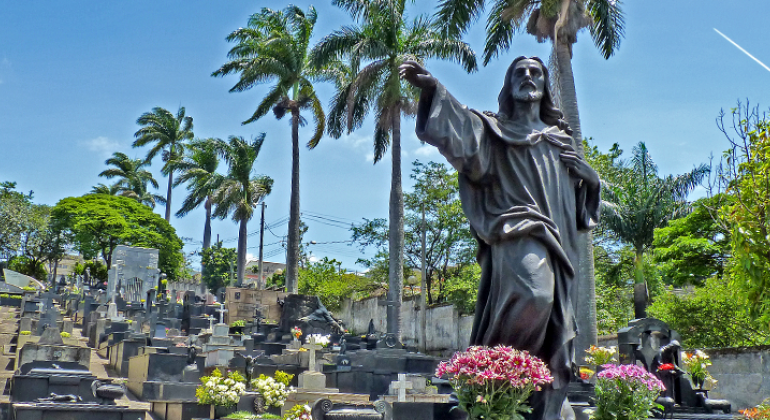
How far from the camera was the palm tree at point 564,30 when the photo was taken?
15.5 meters

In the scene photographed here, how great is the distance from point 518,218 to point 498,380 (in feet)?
3.13

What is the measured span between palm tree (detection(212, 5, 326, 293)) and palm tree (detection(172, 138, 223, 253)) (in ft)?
24.9

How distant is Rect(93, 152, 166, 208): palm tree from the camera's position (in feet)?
197

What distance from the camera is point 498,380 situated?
3256mm

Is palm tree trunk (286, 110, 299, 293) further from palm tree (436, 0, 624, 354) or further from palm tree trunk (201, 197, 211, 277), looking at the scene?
palm tree trunk (201, 197, 211, 277)

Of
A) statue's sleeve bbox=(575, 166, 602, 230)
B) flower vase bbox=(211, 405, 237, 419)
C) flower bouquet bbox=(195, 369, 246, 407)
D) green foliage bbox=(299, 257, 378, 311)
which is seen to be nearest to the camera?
statue's sleeve bbox=(575, 166, 602, 230)

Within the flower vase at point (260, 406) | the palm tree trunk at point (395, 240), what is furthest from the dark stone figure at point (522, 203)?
the palm tree trunk at point (395, 240)

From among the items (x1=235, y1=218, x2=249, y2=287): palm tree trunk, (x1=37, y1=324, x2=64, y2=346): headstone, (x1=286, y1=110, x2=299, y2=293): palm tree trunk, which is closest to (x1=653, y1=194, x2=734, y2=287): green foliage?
(x1=286, y1=110, x2=299, y2=293): palm tree trunk

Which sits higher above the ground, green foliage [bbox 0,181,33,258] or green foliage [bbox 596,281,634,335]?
green foliage [bbox 0,181,33,258]

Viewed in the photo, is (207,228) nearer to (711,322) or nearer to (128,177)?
(128,177)

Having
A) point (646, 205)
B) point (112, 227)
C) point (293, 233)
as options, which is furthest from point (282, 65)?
point (112, 227)

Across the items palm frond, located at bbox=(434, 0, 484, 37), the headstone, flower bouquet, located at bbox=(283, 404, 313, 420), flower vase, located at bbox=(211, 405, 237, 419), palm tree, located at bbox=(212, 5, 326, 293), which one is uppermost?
palm tree, located at bbox=(212, 5, 326, 293)

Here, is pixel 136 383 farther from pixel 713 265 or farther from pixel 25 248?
pixel 25 248

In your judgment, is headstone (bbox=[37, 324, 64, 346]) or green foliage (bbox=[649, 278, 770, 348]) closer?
headstone (bbox=[37, 324, 64, 346])
